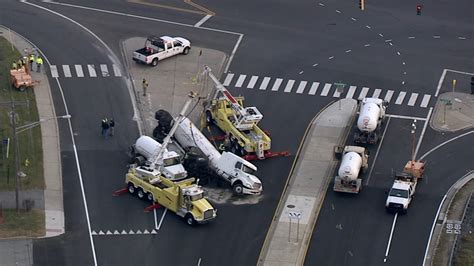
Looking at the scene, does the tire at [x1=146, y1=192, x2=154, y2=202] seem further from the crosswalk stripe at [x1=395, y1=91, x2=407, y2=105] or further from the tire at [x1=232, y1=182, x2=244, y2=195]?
the crosswalk stripe at [x1=395, y1=91, x2=407, y2=105]

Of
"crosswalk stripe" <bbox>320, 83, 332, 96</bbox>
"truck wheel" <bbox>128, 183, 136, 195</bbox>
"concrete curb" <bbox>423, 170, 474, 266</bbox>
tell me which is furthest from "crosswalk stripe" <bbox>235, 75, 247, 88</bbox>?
"concrete curb" <bbox>423, 170, 474, 266</bbox>

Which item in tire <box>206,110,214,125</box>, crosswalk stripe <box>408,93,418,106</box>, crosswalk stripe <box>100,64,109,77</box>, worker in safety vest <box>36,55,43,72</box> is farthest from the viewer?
crosswalk stripe <box>100,64,109,77</box>

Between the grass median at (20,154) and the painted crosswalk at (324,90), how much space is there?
20.1m

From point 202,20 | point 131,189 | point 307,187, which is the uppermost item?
point 202,20

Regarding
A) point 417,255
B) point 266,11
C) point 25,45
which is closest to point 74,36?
point 25,45

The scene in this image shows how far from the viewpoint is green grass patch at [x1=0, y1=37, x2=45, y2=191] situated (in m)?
133

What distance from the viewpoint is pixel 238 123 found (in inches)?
5536

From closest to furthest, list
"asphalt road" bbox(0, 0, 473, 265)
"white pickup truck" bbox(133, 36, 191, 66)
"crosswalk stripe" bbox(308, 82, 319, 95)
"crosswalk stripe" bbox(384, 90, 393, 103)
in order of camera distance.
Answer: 1. "asphalt road" bbox(0, 0, 473, 265)
2. "crosswalk stripe" bbox(384, 90, 393, 103)
3. "crosswalk stripe" bbox(308, 82, 319, 95)
4. "white pickup truck" bbox(133, 36, 191, 66)

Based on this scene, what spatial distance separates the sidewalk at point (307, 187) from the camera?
125562mm

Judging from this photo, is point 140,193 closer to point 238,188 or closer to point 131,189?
point 131,189

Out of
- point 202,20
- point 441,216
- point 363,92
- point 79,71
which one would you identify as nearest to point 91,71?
point 79,71

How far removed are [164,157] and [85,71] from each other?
23.6m

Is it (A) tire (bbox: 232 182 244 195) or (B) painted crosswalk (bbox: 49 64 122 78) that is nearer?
(A) tire (bbox: 232 182 244 195)

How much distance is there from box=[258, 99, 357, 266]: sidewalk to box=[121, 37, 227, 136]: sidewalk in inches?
436
